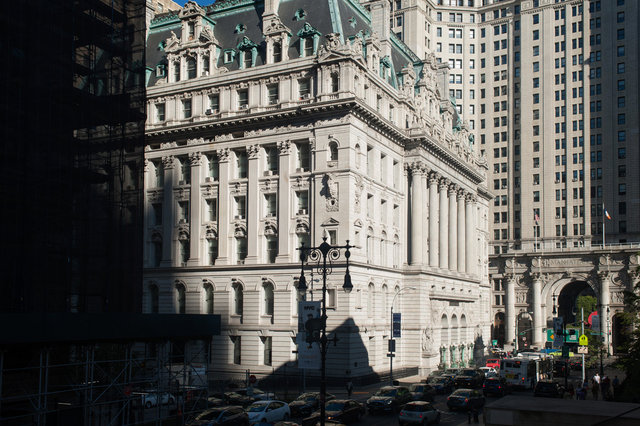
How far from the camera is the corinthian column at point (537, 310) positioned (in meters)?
126

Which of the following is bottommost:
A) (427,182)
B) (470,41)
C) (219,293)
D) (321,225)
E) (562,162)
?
(219,293)

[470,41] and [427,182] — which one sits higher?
[470,41]

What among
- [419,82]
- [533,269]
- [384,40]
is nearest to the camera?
[384,40]

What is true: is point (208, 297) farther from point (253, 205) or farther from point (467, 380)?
point (467, 380)

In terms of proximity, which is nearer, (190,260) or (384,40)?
(190,260)

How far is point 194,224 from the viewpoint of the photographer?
72.9 m

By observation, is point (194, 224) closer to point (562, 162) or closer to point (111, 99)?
point (111, 99)

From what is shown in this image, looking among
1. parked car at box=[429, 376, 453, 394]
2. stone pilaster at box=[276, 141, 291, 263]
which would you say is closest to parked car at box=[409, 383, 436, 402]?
parked car at box=[429, 376, 453, 394]

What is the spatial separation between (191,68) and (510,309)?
3066 inches

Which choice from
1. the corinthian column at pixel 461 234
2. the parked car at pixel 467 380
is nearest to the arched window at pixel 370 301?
the parked car at pixel 467 380

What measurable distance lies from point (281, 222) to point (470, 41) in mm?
93668

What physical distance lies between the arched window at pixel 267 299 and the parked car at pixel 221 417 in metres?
27.9

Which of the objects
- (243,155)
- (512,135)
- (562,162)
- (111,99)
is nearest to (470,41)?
(512,135)

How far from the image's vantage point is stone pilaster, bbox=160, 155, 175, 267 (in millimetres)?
74062
